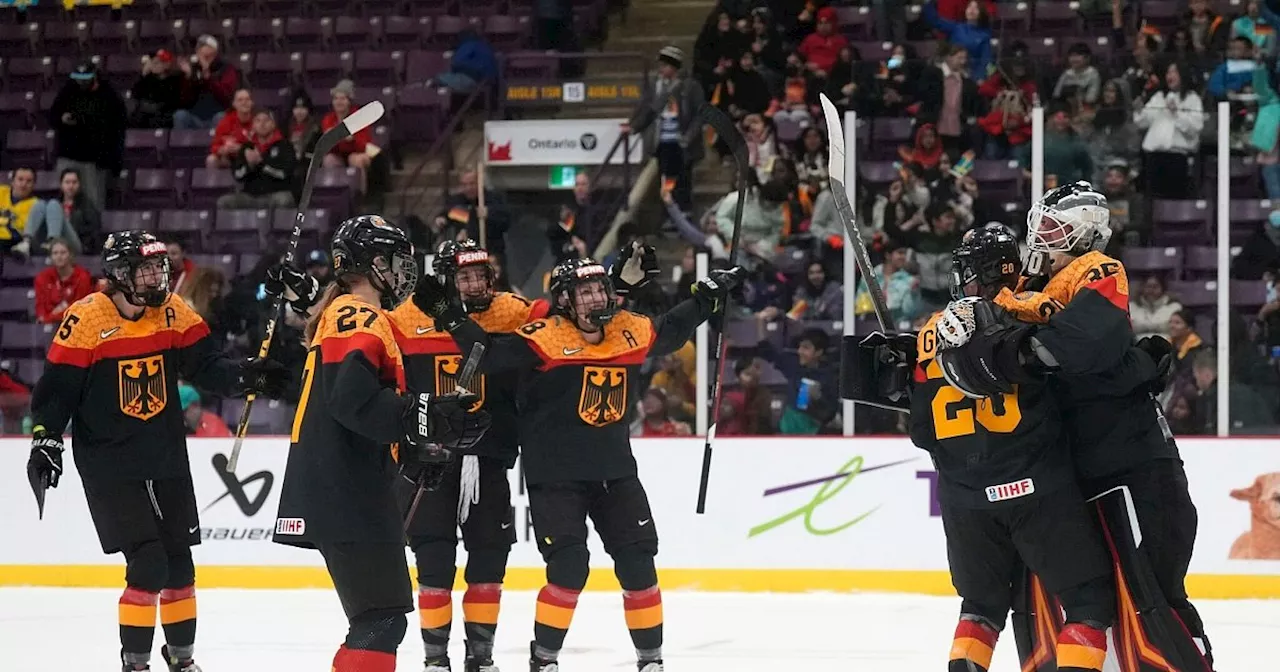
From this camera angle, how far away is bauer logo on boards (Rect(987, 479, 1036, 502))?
4.39 metres

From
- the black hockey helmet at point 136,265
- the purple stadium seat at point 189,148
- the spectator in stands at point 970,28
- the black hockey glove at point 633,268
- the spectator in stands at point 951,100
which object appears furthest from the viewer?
the purple stadium seat at point 189,148

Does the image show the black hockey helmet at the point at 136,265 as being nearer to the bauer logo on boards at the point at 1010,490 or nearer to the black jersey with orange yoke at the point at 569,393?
the black jersey with orange yoke at the point at 569,393

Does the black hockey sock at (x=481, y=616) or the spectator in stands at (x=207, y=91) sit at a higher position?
the spectator in stands at (x=207, y=91)

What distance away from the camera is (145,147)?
11.9 metres

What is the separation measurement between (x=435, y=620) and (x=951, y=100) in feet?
15.8

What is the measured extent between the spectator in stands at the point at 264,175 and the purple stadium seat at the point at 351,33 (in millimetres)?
2005

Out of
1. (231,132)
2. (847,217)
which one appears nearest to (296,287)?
(847,217)

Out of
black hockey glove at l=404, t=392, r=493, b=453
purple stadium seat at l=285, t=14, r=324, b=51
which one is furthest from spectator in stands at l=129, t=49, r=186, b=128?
black hockey glove at l=404, t=392, r=493, b=453

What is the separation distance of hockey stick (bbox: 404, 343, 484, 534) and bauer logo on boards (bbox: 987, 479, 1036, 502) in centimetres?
137

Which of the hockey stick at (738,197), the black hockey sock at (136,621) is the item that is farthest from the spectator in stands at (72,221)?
the black hockey sock at (136,621)

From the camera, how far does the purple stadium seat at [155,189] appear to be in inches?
458

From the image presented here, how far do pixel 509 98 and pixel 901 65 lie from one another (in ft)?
10.2

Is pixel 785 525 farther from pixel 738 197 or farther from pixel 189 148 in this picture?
pixel 189 148

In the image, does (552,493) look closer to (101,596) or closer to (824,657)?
(824,657)
